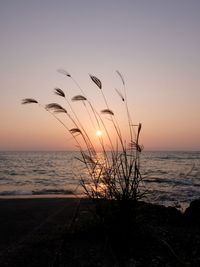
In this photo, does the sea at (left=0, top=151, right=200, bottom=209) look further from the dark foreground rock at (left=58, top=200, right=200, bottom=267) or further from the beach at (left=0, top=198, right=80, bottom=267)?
the beach at (left=0, top=198, right=80, bottom=267)

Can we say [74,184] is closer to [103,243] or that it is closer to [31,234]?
[31,234]

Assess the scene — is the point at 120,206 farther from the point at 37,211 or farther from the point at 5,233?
the point at 37,211

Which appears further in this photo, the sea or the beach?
the sea

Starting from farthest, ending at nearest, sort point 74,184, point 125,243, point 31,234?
point 74,184 < point 31,234 < point 125,243

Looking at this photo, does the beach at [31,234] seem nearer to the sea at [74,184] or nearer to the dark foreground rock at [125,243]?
the dark foreground rock at [125,243]

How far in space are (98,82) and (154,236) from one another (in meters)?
1.71

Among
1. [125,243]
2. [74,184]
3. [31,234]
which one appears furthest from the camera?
[74,184]

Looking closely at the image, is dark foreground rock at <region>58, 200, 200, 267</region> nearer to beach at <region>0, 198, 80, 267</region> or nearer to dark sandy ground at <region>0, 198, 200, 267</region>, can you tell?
dark sandy ground at <region>0, 198, 200, 267</region>

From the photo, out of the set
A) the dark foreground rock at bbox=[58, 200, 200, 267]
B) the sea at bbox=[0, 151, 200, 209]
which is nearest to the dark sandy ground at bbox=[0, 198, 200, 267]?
the dark foreground rock at bbox=[58, 200, 200, 267]

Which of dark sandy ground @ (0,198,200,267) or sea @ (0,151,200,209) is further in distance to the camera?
sea @ (0,151,200,209)

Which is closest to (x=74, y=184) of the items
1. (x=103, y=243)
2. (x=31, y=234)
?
(x=31, y=234)

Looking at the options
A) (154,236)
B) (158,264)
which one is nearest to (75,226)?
(154,236)

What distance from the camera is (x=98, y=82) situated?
3.71m

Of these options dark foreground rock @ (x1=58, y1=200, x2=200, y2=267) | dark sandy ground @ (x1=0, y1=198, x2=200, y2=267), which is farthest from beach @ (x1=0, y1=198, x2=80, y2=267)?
Result: dark foreground rock @ (x1=58, y1=200, x2=200, y2=267)
